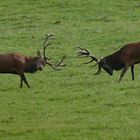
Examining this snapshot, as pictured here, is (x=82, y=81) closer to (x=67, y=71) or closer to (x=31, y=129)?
(x=67, y=71)

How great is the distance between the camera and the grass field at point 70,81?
14.4 metres

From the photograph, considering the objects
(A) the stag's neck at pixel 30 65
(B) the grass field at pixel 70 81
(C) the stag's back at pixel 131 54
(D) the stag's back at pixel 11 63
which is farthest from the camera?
(C) the stag's back at pixel 131 54

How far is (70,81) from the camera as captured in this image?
21.5 m

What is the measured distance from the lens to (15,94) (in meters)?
19.3

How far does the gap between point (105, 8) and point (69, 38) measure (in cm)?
788

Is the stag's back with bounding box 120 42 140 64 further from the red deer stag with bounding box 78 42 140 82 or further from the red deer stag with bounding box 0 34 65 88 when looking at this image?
the red deer stag with bounding box 0 34 65 88

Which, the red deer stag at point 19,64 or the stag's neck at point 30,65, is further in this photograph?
the stag's neck at point 30,65

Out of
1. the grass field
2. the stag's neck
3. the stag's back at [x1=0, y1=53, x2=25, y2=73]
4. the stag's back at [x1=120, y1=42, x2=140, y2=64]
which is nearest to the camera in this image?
the grass field

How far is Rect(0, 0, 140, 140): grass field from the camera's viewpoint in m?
14.4

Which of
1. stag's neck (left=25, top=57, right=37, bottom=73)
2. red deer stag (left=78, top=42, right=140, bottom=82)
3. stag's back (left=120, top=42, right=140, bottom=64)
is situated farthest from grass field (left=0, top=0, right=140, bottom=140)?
stag's back (left=120, top=42, right=140, bottom=64)

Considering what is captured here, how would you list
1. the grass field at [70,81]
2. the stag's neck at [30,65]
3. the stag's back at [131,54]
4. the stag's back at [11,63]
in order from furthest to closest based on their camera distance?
1. the stag's back at [131,54]
2. the stag's neck at [30,65]
3. the stag's back at [11,63]
4. the grass field at [70,81]

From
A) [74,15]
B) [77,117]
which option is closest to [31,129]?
[77,117]

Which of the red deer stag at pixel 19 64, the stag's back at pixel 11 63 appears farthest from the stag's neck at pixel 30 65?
the stag's back at pixel 11 63

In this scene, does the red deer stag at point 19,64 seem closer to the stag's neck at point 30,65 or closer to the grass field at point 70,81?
the stag's neck at point 30,65
